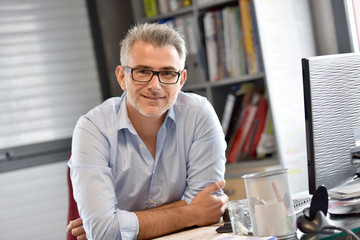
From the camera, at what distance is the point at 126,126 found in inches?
83.7

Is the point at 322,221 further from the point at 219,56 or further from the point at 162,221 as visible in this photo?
the point at 219,56

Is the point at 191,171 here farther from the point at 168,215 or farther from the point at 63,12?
the point at 63,12

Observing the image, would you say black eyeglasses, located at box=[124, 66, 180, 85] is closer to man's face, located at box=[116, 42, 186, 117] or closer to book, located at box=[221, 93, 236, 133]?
man's face, located at box=[116, 42, 186, 117]

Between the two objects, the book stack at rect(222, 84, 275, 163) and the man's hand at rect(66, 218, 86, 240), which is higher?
the book stack at rect(222, 84, 275, 163)

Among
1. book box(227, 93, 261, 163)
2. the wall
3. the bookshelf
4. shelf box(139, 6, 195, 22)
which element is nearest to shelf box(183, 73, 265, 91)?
the bookshelf

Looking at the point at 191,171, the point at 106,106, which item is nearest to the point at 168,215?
the point at 191,171

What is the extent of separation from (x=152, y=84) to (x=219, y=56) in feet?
4.82

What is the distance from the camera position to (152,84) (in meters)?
2.07

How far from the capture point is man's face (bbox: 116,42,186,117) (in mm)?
2068

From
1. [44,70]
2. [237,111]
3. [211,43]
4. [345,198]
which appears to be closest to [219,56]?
[211,43]

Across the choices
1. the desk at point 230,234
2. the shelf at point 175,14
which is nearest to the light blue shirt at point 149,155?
the desk at point 230,234

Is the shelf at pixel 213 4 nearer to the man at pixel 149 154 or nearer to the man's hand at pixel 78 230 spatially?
the man at pixel 149 154

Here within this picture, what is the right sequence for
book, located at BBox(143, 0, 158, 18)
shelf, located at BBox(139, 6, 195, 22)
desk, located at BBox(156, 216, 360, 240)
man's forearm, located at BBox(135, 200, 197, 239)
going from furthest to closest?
book, located at BBox(143, 0, 158, 18)
shelf, located at BBox(139, 6, 195, 22)
man's forearm, located at BBox(135, 200, 197, 239)
desk, located at BBox(156, 216, 360, 240)

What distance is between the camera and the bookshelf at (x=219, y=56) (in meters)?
3.35
